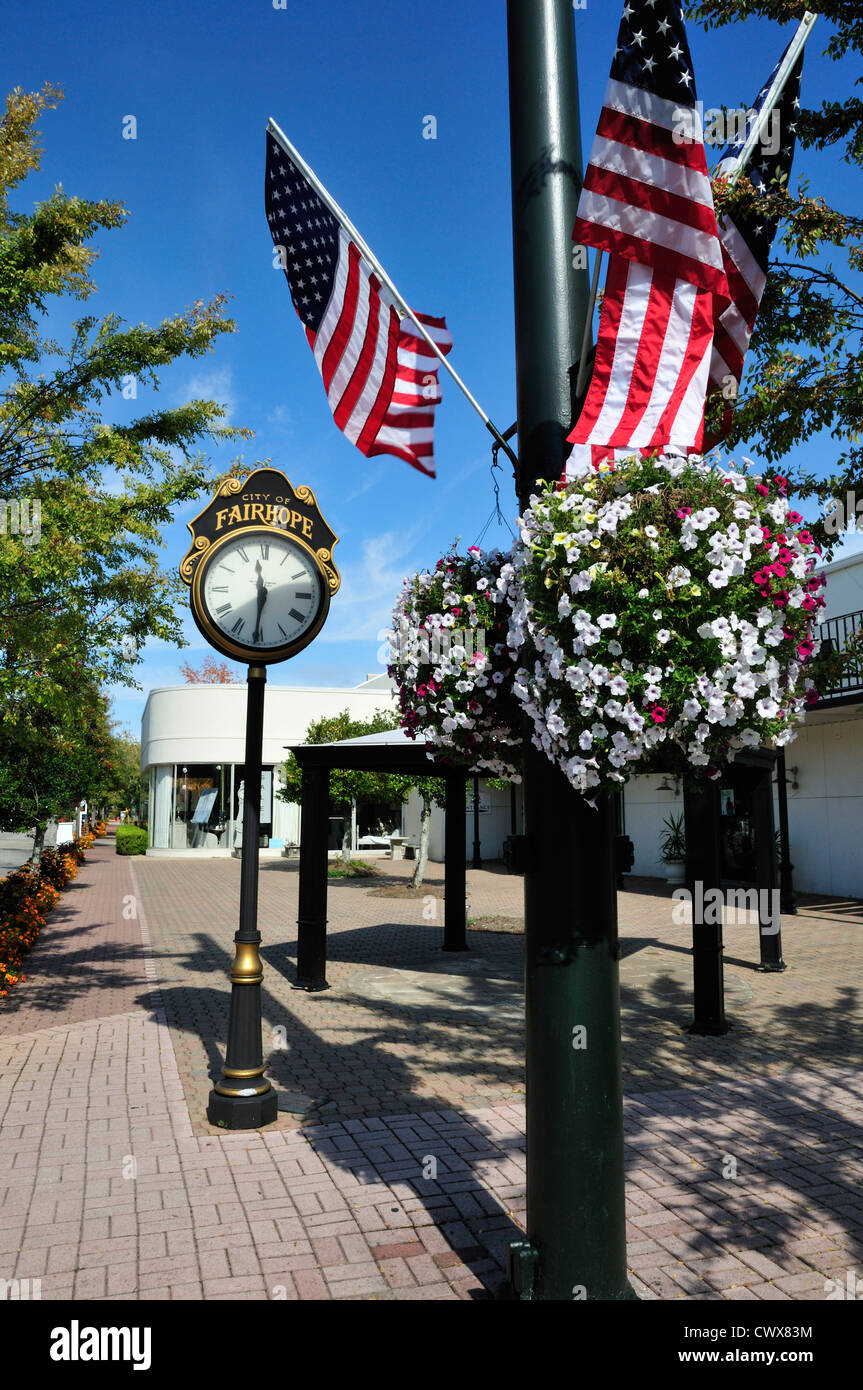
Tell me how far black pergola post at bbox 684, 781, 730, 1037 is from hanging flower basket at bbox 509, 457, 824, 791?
210 inches

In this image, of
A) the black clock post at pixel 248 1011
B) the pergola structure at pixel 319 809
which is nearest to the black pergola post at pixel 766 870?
the pergola structure at pixel 319 809

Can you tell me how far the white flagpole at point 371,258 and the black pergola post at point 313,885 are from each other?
21.5ft

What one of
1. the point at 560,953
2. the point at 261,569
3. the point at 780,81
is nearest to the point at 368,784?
the point at 261,569

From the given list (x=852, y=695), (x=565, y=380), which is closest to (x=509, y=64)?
(x=565, y=380)

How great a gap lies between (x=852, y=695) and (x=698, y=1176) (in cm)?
1285

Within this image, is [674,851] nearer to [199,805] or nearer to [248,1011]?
[248,1011]

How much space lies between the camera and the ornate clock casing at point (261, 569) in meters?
5.82

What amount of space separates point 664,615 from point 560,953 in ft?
4.09

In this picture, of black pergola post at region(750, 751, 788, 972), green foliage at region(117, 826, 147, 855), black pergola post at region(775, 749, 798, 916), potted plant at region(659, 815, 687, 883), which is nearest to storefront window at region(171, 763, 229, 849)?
green foliage at region(117, 826, 147, 855)

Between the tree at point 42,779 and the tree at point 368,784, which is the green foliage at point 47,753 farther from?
the tree at point 368,784

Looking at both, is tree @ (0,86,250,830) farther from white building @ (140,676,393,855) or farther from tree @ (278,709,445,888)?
white building @ (140,676,393,855)

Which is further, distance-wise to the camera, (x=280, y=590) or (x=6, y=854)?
(x=6, y=854)
